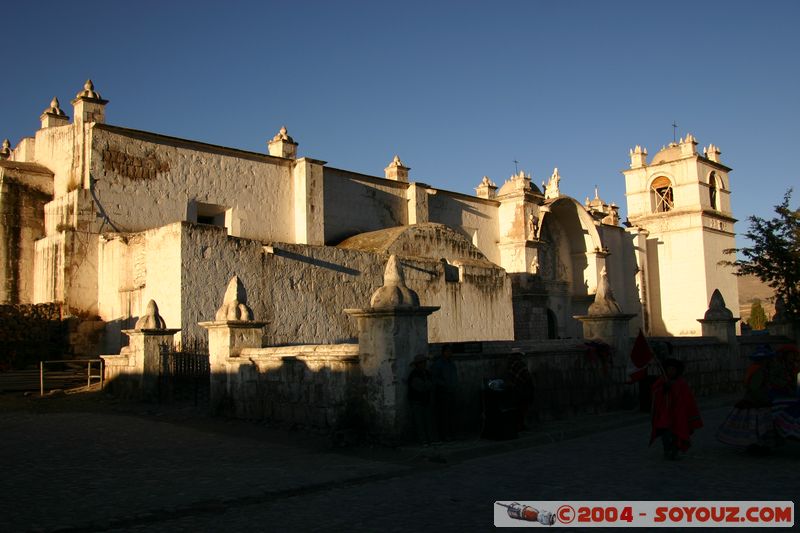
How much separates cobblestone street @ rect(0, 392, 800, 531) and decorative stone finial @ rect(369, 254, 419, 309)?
184cm

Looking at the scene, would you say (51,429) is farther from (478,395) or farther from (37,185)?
(37,185)

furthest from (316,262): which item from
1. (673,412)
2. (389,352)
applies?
(673,412)

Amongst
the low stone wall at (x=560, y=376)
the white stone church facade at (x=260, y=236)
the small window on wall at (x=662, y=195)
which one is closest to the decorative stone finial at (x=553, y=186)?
the white stone church facade at (x=260, y=236)

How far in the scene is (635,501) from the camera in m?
6.57

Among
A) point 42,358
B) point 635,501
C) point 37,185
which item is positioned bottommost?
point 635,501

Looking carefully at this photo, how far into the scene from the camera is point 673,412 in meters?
8.91

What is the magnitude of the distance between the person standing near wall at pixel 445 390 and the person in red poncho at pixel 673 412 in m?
2.61

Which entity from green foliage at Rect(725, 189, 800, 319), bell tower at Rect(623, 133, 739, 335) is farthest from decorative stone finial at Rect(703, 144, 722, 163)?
green foliage at Rect(725, 189, 800, 319)

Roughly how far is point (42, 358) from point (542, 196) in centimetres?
2175

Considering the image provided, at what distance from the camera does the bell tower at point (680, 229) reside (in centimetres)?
3897

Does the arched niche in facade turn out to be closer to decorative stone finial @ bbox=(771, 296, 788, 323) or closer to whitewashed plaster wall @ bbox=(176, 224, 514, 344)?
whitewashed plaster wall @ bbox=(176, 224, 514, 344)

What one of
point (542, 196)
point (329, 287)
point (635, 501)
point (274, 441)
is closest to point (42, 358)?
point (329, 287)

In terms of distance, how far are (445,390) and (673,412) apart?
9.27 feet

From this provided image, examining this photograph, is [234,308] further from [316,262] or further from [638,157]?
[638,157]
